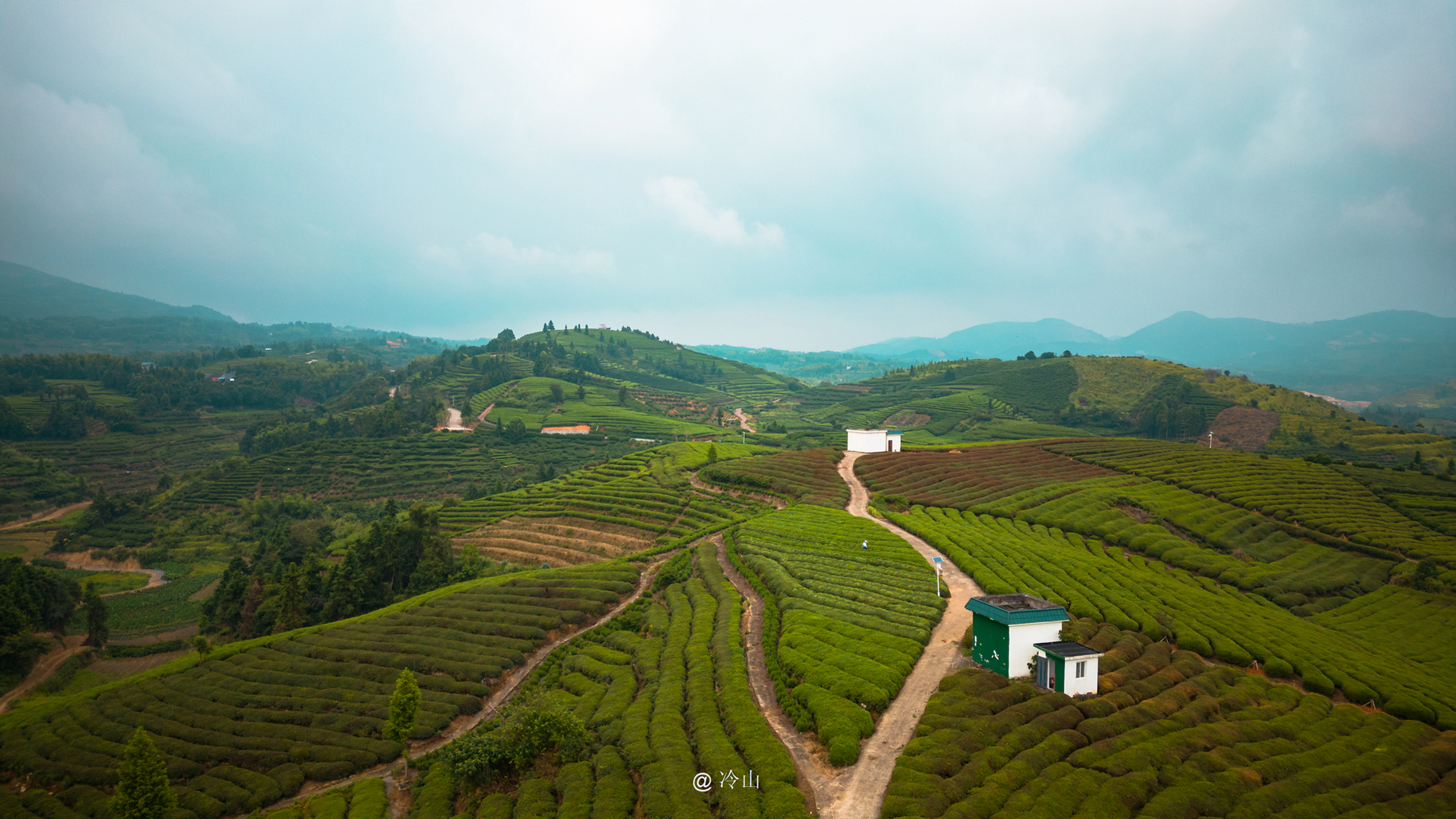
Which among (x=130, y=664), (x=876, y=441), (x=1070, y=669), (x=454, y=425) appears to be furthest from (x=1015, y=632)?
(x=454, y=425)

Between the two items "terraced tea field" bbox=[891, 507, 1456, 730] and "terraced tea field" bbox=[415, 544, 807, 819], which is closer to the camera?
"terraced tea field" bbox=[415, 544, 807, 819]

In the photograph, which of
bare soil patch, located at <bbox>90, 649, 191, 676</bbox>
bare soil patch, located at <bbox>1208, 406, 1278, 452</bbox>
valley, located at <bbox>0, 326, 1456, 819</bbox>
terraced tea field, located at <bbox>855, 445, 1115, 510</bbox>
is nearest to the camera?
valley, located at <bbox>0, 326, 1456, 819</bbox>

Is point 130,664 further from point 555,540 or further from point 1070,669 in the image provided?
point 1070,669

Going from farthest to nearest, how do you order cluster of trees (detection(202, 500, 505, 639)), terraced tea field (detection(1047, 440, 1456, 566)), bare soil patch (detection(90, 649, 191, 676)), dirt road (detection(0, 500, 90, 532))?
dirt road (detection(0, 500, 90, 532)), terraced tea field (detection(1047, 440, 1456, 566)), cluster of trees (detection(202, 500, 505, 639)), bare soil patch (detection(90, 649, 191, 676))

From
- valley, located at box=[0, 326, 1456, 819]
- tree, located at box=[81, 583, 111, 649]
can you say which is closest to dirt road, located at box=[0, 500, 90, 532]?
valley, located at box=[0, 326, 1456, 819]

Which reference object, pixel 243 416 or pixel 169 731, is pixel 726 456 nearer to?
pixel 169 731

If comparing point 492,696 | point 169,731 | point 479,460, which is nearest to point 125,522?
point 479,460

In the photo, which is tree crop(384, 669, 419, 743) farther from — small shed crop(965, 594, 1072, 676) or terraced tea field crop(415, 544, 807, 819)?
small shed crop(965, 594, 1072, 676)
